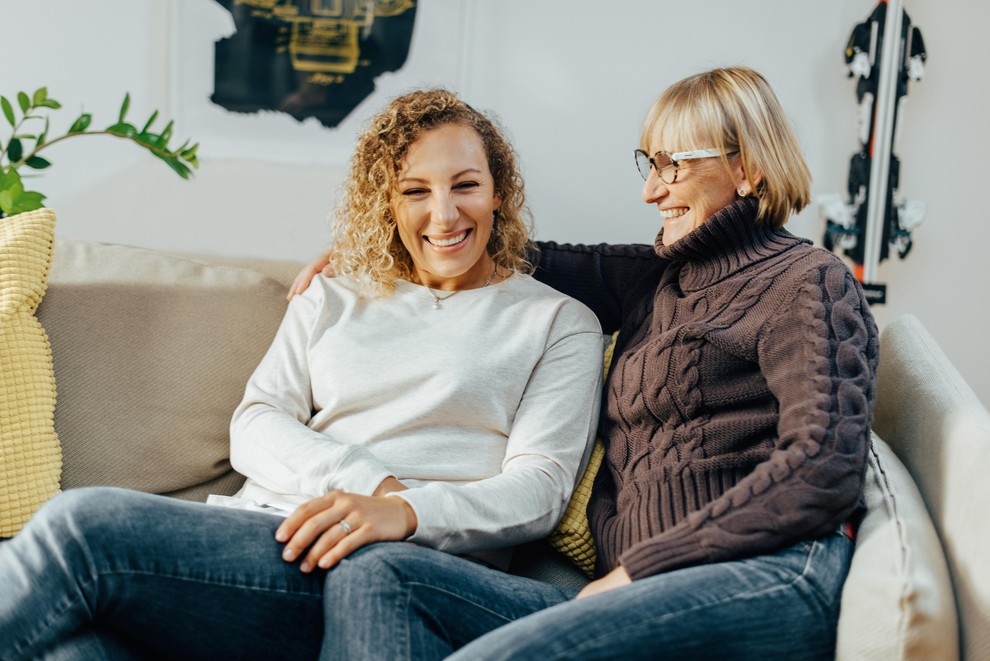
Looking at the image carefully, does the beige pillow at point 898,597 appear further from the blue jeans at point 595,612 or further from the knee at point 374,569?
the knee at point 374,569

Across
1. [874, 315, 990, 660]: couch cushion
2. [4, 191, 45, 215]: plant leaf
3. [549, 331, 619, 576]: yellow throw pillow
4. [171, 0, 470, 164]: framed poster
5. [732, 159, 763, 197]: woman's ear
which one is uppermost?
[171, 0, 470, 164]: framed poster

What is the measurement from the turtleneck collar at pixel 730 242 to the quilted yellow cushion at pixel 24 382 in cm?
113

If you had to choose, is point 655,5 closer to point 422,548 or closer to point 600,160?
point 600,160

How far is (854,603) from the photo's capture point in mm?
1080

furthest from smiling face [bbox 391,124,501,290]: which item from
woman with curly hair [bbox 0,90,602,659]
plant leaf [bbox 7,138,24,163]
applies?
plant leaf [bbox 7,138,24,163]

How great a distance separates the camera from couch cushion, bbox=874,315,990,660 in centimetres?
109

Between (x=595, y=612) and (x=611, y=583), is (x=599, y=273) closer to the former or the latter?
(x=611, y=583)

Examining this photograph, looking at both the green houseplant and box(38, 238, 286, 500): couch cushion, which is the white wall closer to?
the green houseplant

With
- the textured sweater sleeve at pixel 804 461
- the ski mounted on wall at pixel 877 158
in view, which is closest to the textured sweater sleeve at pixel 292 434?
the textured sweater sleeve at pixel 804 461

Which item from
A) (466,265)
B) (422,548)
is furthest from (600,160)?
(422,548)

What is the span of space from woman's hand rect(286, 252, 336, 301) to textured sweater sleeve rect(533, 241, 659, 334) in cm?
41

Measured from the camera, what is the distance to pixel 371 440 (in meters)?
1.52

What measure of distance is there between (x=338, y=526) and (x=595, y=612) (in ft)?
1.20

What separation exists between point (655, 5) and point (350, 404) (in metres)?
1.22
